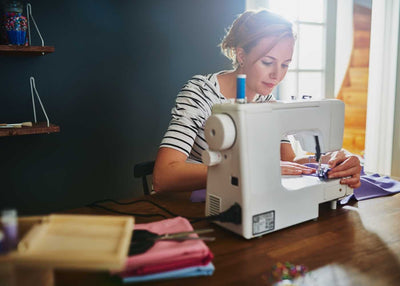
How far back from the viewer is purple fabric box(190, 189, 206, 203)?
1233mm

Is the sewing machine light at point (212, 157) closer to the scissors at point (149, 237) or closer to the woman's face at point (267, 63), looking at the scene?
the scissors at point (149, 237)

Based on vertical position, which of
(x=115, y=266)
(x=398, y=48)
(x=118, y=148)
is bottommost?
(x=118, y=148)

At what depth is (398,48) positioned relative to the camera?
3164mm

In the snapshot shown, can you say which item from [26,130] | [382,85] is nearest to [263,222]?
[26,130]

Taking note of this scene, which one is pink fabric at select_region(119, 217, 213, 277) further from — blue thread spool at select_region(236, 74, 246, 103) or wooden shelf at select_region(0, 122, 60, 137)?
wooden shelf at select_region(0, 122, 60, 137)

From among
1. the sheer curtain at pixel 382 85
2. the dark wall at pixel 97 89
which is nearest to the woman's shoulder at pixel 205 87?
the dark wall at pixel 97 89

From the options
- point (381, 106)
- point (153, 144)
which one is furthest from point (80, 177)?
point (381, 106)

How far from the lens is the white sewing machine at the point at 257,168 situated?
0.92 m

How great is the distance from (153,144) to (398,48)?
7.81ft

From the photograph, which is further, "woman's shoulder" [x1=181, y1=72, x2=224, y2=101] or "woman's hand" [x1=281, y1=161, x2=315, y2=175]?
"woman's shoulder" [x1=181, y1=72, x2=224, y2=101]

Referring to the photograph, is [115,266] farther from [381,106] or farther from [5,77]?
[381,106]

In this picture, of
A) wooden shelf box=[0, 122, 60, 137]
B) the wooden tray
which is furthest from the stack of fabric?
wooden shelf box=[0, 122, 60, 137]

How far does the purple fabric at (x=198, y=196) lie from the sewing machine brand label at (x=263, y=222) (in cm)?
32

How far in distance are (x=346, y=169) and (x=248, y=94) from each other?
0.58 meters
